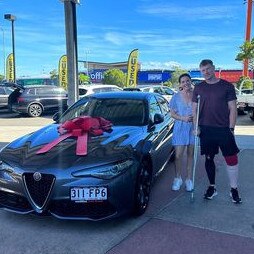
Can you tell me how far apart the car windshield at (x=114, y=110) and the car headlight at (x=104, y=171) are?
1.36 m

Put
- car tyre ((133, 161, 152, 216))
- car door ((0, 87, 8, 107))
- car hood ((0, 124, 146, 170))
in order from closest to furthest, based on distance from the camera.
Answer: car hood ((0, 124, 146, 170))
car tyre ((133, 161, 152, 216))
car door ((0, 87, 8, 107))

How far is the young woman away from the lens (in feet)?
18.4

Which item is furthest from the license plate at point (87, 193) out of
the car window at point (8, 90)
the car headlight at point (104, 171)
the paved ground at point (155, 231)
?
the car window at point (8, 90)

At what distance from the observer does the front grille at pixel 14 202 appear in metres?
4.34

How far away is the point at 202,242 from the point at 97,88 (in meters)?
16.0

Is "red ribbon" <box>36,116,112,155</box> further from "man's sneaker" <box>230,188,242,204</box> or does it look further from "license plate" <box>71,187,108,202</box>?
"man's sneaker" <box>230,188,242,204</box>

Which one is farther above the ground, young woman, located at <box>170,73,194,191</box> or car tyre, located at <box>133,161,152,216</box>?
young woman, located at <box>170,73,194,191</box>

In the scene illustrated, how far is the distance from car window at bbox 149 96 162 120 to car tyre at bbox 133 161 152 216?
3.61 feet

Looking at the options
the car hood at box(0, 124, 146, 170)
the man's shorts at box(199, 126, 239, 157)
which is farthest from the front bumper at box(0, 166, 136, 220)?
the man's shorts at box(199, 126, 239, 157)

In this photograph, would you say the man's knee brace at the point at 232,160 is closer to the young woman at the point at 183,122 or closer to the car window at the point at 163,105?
the young woman at the point at 183,122

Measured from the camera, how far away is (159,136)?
5.85 meters

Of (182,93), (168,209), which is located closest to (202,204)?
(168,209)

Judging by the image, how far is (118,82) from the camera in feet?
196

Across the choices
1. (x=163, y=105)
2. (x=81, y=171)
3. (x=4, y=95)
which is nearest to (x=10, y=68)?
(x=4, y=95)
